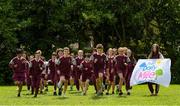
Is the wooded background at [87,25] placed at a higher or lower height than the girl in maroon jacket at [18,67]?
higher

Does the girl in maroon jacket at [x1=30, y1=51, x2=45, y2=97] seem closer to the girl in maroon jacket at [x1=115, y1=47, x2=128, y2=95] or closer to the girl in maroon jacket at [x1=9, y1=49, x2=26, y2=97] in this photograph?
the girl in maroon jacket at [x1=9, y1=49, x2=26, y2=97]

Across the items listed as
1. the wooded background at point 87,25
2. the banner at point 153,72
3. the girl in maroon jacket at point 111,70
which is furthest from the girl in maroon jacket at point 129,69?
the wooded background at point 87,25

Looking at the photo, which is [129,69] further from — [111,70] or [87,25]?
[87,25]

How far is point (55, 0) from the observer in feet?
154

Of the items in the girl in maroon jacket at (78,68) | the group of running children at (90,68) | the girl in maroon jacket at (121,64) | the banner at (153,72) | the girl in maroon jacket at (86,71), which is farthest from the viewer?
the girl in maroon jacket at (78,68)

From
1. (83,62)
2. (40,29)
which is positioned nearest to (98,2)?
(40,29)

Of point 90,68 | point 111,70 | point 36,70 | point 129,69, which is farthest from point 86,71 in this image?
point 36,70

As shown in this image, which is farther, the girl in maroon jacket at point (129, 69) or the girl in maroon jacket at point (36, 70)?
the girl in maroon jacket at point (129, 69)

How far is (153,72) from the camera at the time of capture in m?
23.8

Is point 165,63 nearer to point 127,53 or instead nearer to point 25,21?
point 127,53

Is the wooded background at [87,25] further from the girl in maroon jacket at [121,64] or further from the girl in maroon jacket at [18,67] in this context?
the girl in maroon jacket at [121,64]

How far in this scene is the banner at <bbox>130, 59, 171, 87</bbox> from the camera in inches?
925

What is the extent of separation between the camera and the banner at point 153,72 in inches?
925

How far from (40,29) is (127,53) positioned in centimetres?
2449
